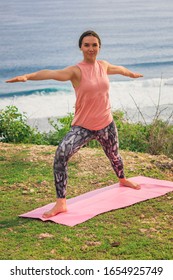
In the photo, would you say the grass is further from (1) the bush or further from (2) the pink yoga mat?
(1) the bush

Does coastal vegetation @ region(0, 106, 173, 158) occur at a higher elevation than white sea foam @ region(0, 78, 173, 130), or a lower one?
higher

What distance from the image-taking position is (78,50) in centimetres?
3709

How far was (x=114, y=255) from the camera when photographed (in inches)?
227

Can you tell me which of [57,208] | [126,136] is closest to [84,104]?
[57,208]

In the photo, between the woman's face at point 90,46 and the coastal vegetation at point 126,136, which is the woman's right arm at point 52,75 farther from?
the coastal vegetation at point 126,136

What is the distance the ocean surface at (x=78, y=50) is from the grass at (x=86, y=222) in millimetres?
1574

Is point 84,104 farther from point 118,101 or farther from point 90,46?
point 118,101

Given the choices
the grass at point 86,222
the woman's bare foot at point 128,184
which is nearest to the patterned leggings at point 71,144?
the grass at point 86,222

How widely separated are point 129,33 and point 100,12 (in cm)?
1355

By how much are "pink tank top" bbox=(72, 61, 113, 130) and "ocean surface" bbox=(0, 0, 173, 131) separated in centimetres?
269

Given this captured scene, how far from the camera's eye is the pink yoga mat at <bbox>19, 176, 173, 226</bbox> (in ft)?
21.7

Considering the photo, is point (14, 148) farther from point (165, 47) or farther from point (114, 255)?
point (165, 47)

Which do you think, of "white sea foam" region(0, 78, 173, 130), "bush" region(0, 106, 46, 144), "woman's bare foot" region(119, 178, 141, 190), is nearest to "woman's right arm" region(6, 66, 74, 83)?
"woman's bare foot" region(119, 178, 141, 190)

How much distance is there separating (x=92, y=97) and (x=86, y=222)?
3.74 feet
